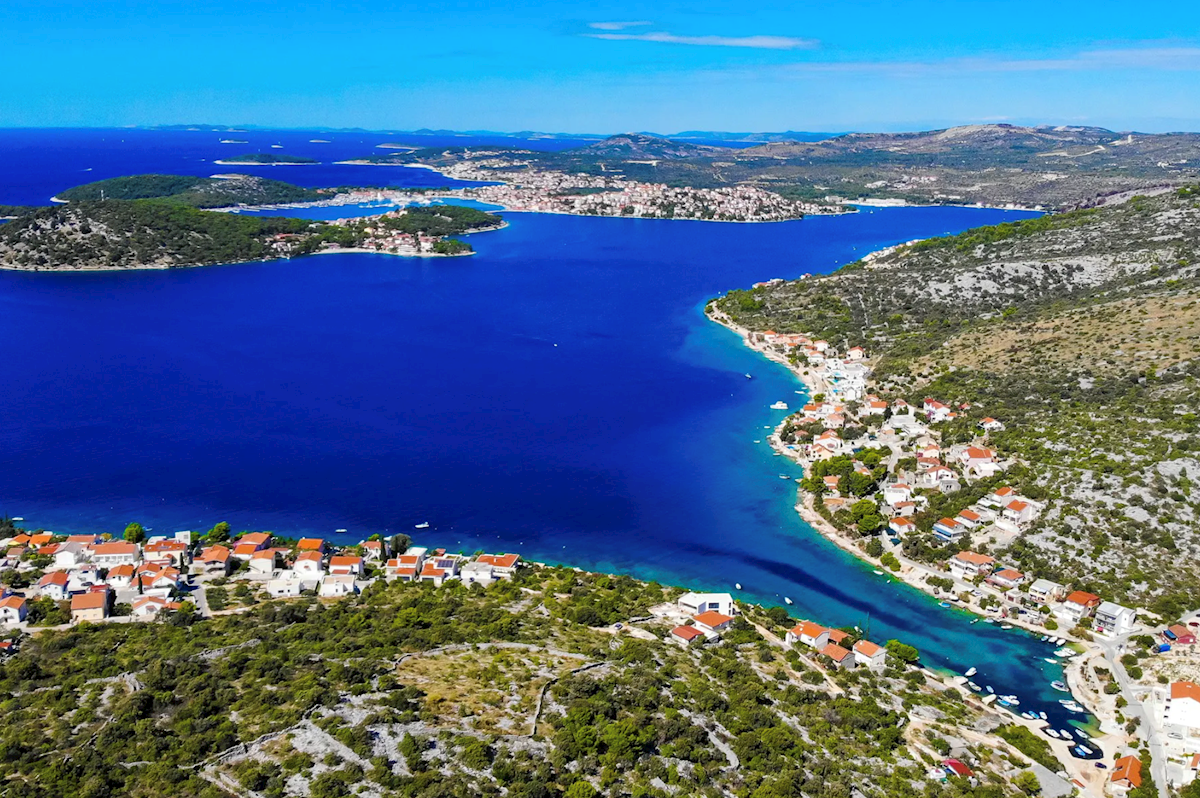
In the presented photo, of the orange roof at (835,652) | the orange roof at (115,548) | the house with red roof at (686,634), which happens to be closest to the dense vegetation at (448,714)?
the house with red roof at (686,634)

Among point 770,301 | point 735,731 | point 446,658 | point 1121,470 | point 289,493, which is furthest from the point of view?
point 770,301

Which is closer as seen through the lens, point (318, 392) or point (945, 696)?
→ point (945, 696)

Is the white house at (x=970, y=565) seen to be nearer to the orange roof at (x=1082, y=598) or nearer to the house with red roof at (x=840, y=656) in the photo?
the orange roof at (x=1082, y=598)

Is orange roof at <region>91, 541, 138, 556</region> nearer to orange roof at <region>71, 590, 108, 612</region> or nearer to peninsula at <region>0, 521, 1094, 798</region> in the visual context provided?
peninsula at <region>0, 521, 1094, 798</region>

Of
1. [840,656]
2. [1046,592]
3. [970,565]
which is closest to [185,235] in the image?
[970,565]

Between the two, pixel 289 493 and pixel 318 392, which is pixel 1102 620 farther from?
pixel 318 392

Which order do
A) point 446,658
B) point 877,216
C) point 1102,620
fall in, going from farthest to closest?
1. point 877,216
2. point 1102,620
3. point 446,658

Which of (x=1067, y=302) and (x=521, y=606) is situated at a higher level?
(x=1067, y=302)

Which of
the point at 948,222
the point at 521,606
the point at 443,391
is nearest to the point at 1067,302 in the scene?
the point at 443,391
